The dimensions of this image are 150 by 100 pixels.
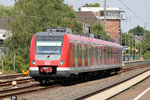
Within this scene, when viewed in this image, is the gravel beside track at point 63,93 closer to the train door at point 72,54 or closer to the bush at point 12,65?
the train door at point 72,54

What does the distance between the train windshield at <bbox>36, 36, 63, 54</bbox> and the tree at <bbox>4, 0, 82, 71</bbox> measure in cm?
2029

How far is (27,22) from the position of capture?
4431cm

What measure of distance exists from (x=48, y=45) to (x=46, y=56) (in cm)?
74

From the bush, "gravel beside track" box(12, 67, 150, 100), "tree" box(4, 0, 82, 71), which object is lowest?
"gravel beside track" box(12, 67, 150, 100)

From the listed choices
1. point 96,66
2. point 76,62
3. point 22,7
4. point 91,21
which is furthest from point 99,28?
point 76,62

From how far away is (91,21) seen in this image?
111500 millimetres

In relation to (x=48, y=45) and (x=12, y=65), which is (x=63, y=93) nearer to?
(x=48, y=45)

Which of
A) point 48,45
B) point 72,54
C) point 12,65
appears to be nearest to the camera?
point 48,45

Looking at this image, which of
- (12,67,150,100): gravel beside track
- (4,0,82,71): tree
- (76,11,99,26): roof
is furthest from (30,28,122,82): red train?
(76,11,99,26): roof

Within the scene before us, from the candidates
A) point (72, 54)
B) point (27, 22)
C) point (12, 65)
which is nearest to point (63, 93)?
point (72, 54)

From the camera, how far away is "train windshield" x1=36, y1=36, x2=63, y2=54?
21.2 m

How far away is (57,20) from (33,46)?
2520 cm

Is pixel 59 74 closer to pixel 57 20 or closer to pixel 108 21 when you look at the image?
pixel 57 20

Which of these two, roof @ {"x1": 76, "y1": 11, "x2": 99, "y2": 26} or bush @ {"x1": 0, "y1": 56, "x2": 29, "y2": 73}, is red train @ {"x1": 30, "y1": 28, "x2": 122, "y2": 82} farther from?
roof @ {"x1": 76, "y1": 11, "x2": 99, "y2": 26}
